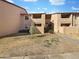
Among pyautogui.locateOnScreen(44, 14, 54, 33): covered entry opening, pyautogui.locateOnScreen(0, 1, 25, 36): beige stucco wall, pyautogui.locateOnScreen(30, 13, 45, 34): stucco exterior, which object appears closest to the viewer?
pyautogui.locateOnScreen(0, 1, 25, 36): beige stucco wall

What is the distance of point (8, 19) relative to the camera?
20.5 m

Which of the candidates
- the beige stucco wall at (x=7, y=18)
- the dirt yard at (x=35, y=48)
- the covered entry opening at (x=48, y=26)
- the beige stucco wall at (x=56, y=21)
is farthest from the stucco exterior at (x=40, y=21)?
the dirt yard at (x=35, y=48)

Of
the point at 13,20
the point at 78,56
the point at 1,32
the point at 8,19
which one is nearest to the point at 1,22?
the point at 1,32

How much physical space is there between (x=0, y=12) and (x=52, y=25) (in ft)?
56.9

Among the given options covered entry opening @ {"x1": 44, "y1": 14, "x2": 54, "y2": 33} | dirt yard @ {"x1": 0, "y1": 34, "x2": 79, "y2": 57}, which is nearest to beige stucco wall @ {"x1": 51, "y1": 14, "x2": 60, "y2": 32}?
covered entry opening @ {"x1": 44, "y1": 14, "x2": 54, "y2": 33}

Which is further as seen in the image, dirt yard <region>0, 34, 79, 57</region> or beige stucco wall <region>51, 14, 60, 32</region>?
beige stucco wall <region>51, 14, 60, 32</region>

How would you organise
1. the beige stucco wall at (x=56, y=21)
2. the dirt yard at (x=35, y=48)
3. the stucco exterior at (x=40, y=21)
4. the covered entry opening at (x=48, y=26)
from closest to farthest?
the dirt yard at (x=35, y=48), the stucco exterior at (x=40, y=21), the covered entry opening at (x=48, y=26), the beige stucco wall at (x=56, y=21)

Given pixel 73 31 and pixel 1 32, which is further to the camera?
pixel 73 31

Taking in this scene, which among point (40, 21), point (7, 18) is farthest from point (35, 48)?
point (40, 21)

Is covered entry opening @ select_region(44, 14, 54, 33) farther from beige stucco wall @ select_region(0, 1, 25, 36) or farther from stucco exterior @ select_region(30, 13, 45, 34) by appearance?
beige stucco wall @ select_region(0, 1, 25, 36)

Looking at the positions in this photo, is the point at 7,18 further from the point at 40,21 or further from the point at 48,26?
the point at 48,26

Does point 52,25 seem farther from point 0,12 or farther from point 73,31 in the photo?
point 0,12

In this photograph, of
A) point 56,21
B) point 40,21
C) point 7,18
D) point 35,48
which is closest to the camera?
point 35,48

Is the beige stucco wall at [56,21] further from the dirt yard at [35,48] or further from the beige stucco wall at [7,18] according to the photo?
the dirt yard at [35,48]
